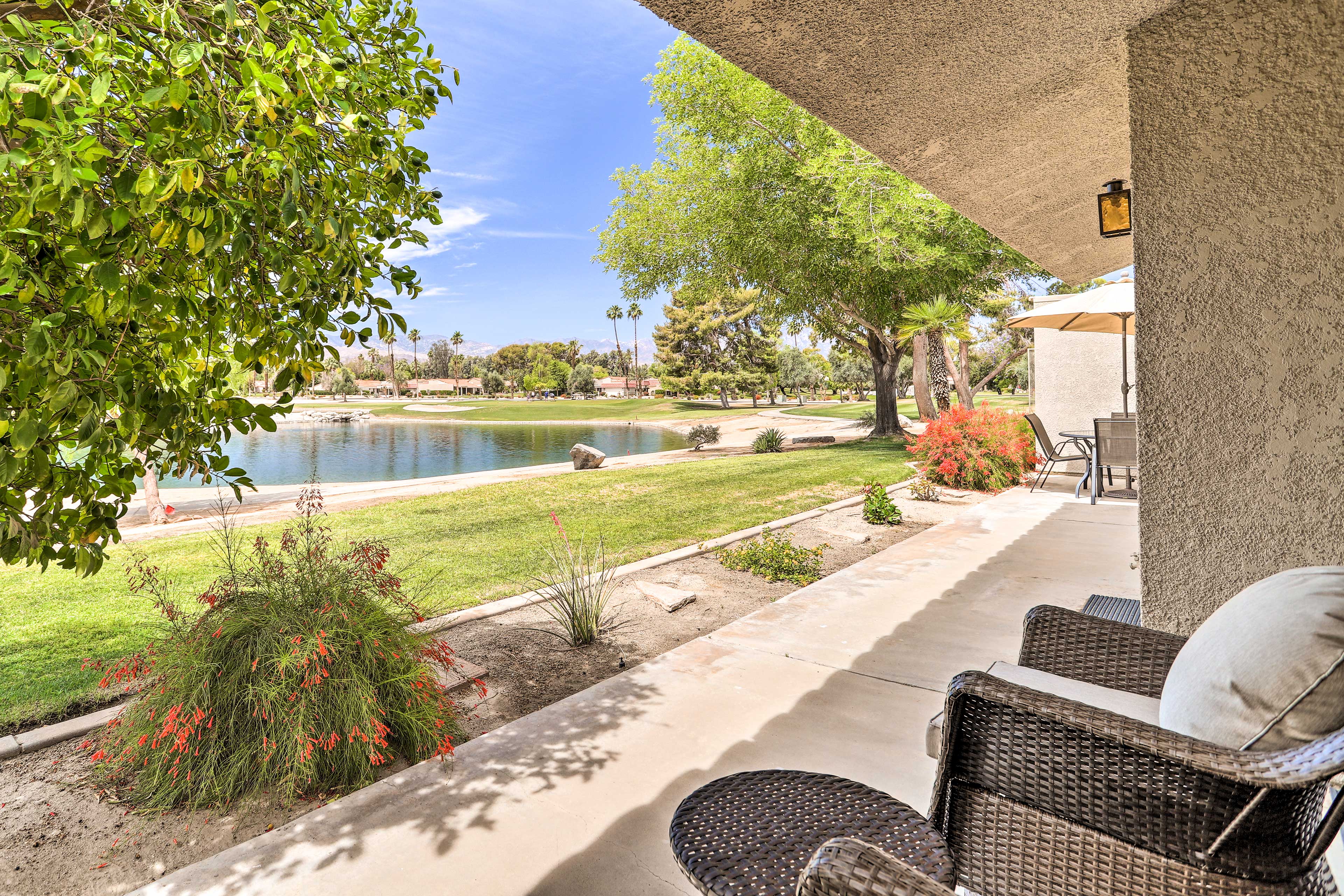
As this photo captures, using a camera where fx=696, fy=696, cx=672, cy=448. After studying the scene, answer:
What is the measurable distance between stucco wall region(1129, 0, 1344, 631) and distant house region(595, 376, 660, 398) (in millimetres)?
73732

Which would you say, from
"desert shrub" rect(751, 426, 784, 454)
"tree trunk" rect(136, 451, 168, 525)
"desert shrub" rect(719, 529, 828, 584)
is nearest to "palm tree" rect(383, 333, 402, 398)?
"desert shrub" rect(751, 426, 784, 454)

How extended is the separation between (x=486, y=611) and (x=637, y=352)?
3195 inches

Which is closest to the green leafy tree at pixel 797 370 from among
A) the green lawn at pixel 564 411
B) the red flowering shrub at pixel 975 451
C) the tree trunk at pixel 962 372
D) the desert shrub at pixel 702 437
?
the green lawn at pixel 564 411

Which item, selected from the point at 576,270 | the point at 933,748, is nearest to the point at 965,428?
the point at 933,748

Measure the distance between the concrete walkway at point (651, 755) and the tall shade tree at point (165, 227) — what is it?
3.43 feet

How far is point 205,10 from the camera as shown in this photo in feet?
5.21

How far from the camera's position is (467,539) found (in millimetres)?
6625

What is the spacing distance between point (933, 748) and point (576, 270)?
536 feet

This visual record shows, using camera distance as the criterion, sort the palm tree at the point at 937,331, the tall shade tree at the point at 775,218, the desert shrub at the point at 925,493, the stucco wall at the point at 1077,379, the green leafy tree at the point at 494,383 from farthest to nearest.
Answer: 1. the green leafy tree at the point at 494,383
2. the palm tree at the point at 937,331
3. the tall shade tree at the point at 775,218
4. the stucco wall at the point at 1077,379
5. the desert shrub at the point at 925,493

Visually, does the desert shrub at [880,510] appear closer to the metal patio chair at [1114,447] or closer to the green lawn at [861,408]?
the metal patio chair at [1114,447]

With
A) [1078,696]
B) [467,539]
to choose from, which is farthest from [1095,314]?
[467,539]

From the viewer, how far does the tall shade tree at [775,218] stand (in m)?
11.8

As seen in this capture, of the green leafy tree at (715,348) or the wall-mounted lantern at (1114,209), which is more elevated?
the green leafy tree at (715,348)

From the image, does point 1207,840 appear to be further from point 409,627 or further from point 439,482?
point 439,482
